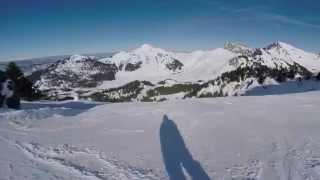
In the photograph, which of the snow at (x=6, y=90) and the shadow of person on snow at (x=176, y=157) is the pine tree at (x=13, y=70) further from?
the shadow of person on snow at (x=176, y=157)

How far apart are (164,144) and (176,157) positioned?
1883mm

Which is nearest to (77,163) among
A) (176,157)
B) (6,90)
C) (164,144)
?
(176,157)

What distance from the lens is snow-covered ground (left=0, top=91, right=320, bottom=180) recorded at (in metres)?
11.0

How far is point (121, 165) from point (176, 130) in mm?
5989

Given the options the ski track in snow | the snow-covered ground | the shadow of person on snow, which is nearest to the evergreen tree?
the snow-covered ground

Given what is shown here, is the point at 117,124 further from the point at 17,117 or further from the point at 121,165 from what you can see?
the point at 121,165

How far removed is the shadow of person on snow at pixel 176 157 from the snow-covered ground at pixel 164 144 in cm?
3

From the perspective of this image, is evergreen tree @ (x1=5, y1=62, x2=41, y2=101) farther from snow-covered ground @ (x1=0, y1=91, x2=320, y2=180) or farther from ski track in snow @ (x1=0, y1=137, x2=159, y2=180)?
ski track in snow @ (x1=0, y1=137, x2=159, y2=180)

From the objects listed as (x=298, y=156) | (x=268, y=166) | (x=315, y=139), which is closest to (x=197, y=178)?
(x=268, y=166)

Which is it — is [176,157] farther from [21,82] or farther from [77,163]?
[21,82]

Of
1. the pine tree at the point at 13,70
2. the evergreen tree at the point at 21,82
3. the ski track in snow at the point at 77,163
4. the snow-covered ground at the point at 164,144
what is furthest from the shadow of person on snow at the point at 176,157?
the pine tree at the point at 13,70

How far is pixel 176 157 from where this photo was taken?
505 inches

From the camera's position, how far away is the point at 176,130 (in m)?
17.5

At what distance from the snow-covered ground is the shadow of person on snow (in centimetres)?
3
